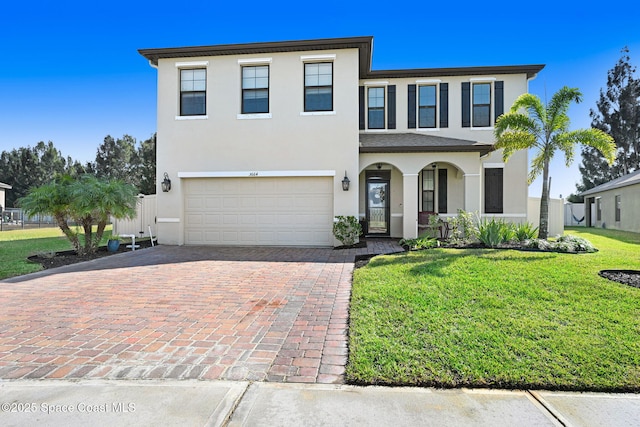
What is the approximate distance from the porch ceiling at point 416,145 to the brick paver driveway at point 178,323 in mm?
5773

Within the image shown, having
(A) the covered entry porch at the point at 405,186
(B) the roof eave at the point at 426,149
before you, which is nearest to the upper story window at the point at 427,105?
(A) the covered entry porch at the point at 405,186

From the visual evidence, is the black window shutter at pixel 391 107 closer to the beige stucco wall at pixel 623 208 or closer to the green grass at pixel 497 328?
the green grass at pixel 497 328

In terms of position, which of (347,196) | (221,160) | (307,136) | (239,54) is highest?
(239,54)

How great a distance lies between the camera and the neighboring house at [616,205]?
1717 centimetres

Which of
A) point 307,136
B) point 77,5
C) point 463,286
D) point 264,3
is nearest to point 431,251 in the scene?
point 463,286

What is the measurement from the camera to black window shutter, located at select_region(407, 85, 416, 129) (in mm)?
14539

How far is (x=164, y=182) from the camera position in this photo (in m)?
12.5

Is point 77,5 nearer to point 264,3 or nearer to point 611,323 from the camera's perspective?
point 264,3

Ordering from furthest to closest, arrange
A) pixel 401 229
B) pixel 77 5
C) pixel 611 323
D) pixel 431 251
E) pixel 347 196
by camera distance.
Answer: pixel 401 229 < pixel 347 196 < pixel 77 5 < pixel 431 251 < pixel 611 323

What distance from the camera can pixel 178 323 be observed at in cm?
446

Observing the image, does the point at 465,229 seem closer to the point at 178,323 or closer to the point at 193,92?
the point at 178,323

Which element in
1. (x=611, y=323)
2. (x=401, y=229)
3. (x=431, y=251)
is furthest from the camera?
(x=401, y=229)

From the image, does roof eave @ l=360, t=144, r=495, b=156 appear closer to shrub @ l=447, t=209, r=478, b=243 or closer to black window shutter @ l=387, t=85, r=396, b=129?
black window shutter @ l=387, t=85, r=396, b=129

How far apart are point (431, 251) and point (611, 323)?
15.6 feet
